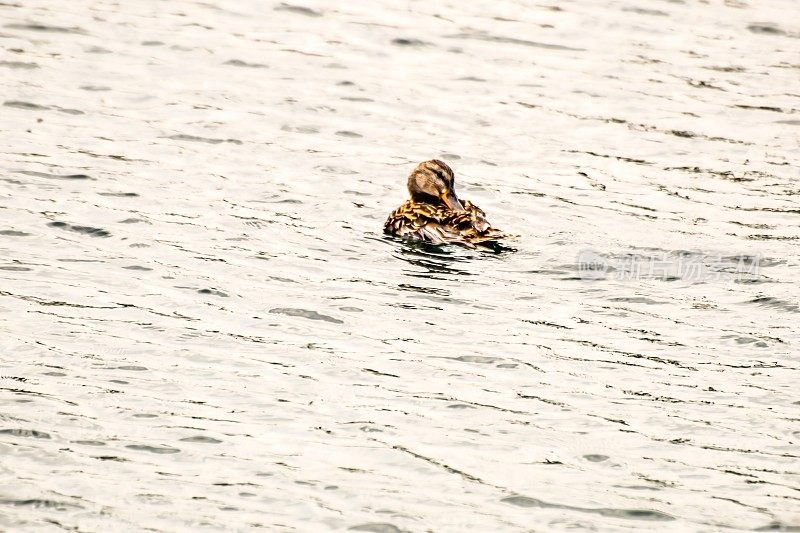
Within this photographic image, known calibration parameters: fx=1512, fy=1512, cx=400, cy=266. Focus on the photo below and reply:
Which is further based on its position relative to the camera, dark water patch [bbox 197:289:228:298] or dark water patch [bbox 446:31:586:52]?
dark water patch [bbox 446:31:586:52]

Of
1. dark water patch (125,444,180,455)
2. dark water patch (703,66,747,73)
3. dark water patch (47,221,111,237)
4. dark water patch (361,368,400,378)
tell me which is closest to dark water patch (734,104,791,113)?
dark water patch (703,66,747,73)

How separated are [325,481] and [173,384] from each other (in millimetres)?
1737

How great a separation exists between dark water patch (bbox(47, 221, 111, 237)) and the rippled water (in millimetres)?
34

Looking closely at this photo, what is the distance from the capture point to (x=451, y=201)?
1406cm

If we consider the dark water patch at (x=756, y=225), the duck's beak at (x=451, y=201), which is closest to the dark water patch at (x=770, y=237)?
the dark water patch at (x=756, y=225)

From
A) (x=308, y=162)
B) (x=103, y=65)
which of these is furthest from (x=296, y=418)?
(x=103, y=65)

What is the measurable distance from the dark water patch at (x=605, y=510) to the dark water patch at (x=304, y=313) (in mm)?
3194

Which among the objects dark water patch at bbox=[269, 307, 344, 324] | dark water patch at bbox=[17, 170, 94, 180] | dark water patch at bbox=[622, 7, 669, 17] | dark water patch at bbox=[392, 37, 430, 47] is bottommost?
dark water patch at bbox=[269, 307, 344, 324]

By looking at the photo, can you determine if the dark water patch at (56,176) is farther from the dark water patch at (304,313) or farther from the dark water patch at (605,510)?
the dark water patch at (605,510)

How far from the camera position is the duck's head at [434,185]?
46.5 feet

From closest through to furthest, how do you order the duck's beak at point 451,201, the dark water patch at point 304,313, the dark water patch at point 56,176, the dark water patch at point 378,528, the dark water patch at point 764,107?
1. the dark water patch at point 378,528
2. the dark water patch at point 304,313
3. the duck's beak at point 451,201
4. the dark water patch at point 56,176
5. the dark water patch at point 764,107

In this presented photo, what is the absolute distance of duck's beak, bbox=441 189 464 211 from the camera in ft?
45.8

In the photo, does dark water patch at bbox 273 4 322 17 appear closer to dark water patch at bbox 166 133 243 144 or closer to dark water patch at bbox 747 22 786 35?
dark water patch at bbox 166 133 243 144

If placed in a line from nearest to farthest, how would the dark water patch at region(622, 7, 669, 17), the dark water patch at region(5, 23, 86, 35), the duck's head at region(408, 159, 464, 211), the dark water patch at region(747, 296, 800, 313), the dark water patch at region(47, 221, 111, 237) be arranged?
the dark water patch at region(747, 296, 800, 313) → the dark water patch at region(47, 221, 111, 237) → the duck's head at region(408, 159, 464, 211) → the dark water patch at region(5, 23, 86, 35) → the dark water patch at region(622, 7, 669, 17)
